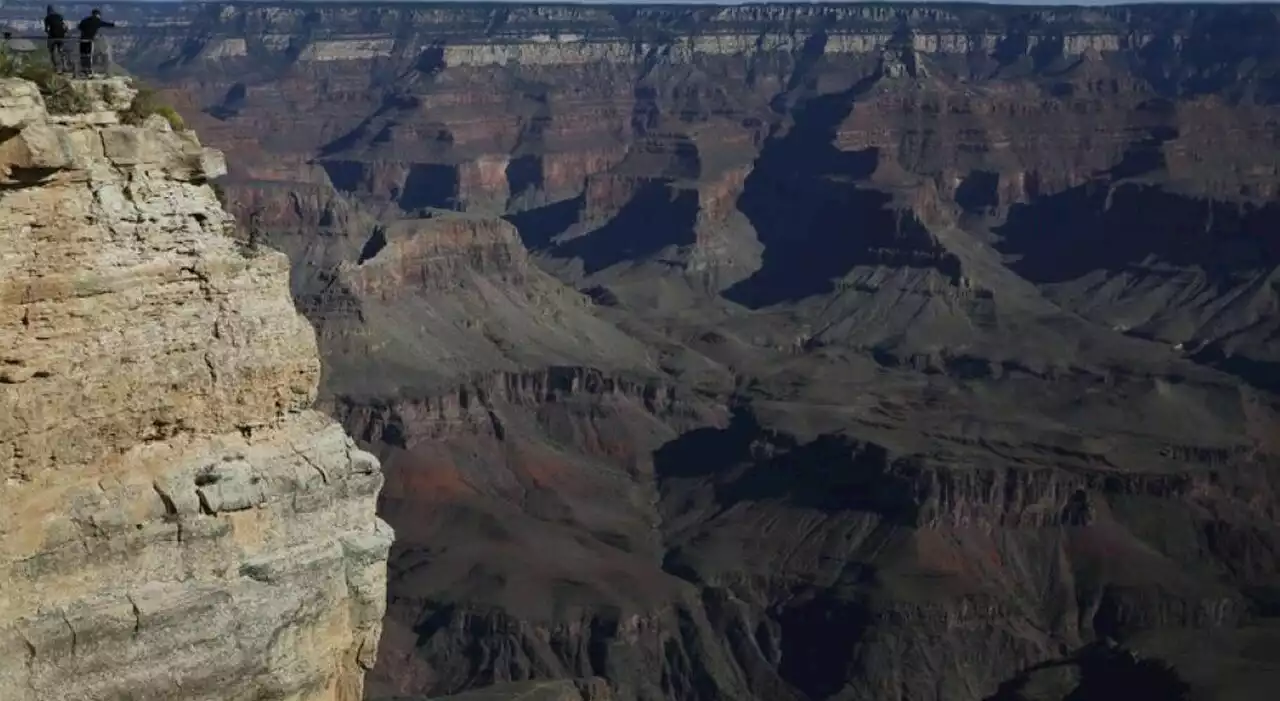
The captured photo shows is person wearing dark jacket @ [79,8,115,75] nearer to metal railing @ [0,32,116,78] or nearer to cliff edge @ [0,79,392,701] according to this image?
metal railing @ [0,32,116,78]

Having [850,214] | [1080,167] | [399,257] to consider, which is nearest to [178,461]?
[399,257]

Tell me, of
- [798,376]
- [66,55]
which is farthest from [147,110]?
[798,376]

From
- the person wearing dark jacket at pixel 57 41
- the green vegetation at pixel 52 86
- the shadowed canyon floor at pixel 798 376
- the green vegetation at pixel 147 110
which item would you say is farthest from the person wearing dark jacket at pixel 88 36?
the shadowed canyon floor at pixel 798 376

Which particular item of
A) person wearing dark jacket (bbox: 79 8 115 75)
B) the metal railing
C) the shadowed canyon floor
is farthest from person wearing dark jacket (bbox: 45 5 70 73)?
the shadowed canyon floor

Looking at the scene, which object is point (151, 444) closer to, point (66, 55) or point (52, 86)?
point (52, 86)

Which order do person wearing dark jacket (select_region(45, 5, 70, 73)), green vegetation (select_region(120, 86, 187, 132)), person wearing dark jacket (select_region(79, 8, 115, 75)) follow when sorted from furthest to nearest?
person wearing dark jacket (select_region(79, 8, 115, 75))
person wearing dark jacket (select_region(45, 5, 70, 73))
green vegetation (select_region(120, 86, 187, 132))

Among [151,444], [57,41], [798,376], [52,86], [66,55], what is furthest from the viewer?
[798,376]
